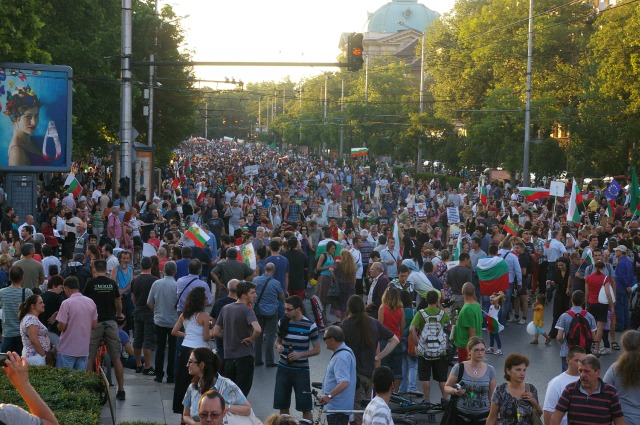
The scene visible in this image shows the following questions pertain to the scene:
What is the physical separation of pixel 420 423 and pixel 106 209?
49.3ft

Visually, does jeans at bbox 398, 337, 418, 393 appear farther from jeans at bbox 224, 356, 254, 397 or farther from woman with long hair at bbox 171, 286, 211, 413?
woman with long hair at bbox 171, 286, 211, 413

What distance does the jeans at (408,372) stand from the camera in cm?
1292

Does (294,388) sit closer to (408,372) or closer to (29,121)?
(408,372)

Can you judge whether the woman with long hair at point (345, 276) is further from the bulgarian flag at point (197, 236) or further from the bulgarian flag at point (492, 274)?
the bulgarian flag at point (197, 236)

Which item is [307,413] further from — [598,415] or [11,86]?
[11,86]

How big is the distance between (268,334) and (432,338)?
3260mm

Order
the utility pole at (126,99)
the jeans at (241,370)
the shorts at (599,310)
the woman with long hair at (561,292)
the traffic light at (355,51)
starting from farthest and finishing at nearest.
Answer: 1. the utility pole at (126,99)
2. the traffic light at (355,51)
3. the woman with long hair at (561,292)
4. the shorts at (599,310)
5. the jeans at (241,370)

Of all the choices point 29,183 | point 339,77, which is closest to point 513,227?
point 29,183

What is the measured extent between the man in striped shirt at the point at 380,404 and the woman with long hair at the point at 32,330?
180 inches

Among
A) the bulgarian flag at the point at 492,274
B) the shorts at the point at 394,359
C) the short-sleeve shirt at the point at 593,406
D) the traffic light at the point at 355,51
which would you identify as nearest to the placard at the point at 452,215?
the traffic light at the point at 355,51

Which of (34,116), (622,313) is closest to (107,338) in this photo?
(622,313)

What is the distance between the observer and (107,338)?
40.4ft

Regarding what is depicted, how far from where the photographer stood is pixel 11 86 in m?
27.3

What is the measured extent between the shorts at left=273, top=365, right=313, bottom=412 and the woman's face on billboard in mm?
18716
